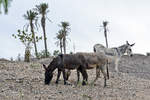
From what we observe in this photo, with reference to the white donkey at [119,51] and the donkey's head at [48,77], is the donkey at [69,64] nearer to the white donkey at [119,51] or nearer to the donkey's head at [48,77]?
the donkey's head at [48,77]

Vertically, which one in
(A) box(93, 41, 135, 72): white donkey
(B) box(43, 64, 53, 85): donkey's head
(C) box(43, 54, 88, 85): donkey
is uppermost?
(A) box(93, 41, 135, 72): white donkey

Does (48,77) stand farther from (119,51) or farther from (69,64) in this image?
(119,51)

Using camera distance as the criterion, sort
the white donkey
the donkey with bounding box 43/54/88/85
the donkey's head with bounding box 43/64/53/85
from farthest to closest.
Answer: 1. the white donkey
2. the donkey with bounding box 43/54/88/85
3. the donkey's head with bounding box 43/64/53/85

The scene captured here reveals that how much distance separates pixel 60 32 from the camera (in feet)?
138

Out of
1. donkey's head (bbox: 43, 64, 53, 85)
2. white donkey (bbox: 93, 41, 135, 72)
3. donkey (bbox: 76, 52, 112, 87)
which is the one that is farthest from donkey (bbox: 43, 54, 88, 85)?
white donkey (bbox: 93, 41, 135, 72)

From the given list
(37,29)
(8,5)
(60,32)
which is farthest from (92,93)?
(60,32)

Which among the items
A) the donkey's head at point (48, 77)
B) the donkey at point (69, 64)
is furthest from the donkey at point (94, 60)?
the donkey's head at point (48, 77)

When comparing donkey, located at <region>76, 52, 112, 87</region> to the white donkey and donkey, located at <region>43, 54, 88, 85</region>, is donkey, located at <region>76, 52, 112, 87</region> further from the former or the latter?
the white donkey

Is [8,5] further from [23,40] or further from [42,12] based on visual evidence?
[42,12]

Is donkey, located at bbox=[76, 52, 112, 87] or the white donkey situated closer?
donkey, located at bbox=[76, 52, 112, 87]

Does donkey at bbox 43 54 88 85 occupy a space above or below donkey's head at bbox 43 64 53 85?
above

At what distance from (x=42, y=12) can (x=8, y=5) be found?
3001 cm

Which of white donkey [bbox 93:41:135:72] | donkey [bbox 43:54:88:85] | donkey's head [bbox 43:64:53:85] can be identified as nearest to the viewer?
donkey's head [bbox 43:64:53:85]

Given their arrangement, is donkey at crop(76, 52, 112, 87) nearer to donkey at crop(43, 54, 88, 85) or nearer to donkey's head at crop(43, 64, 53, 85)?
donkey at crop(43, 54, 88, 85)
